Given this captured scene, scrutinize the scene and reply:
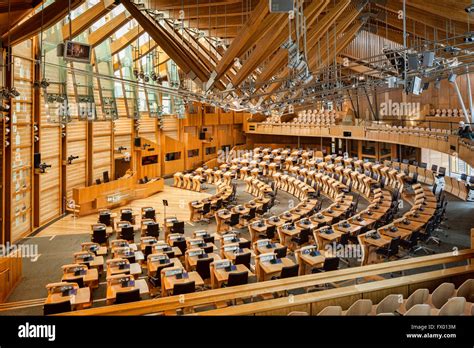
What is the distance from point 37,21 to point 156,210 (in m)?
9.67

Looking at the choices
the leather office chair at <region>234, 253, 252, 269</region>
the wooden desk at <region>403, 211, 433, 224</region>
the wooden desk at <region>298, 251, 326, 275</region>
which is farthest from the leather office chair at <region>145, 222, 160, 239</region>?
the wooden desk at <region>403, 211, 433, 224</region>

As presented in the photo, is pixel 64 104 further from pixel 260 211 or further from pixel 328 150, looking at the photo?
pixel 328 150

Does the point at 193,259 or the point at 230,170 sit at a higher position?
the point at 230,170

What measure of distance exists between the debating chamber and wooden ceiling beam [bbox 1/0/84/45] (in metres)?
0.06

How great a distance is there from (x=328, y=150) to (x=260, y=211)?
17.4 metres

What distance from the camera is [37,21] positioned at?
12.8 metres

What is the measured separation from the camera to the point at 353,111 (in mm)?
29297

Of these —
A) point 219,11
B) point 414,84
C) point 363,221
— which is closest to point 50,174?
point 219,11

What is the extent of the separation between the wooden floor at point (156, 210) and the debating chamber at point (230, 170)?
0.56 feet

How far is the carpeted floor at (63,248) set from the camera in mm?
10352

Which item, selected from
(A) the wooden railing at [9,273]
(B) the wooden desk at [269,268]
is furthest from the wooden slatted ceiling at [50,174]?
(B) the wooden desk at [269,268]

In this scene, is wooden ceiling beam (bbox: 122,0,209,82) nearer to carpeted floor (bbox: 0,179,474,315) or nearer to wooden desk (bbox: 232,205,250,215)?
wooden desk (bbox: 232,205,250,215)

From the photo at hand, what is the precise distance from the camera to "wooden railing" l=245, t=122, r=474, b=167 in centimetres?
1583

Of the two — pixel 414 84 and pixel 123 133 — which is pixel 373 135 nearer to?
pixel 123 133
